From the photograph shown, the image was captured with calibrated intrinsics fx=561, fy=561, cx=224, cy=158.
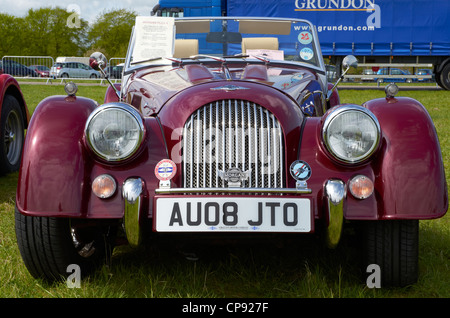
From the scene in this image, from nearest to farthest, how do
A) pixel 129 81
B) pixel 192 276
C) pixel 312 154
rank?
1. pixel 312 154
2. pixel 192 276
3. pixel 129 81

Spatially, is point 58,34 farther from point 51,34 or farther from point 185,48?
point 185,48

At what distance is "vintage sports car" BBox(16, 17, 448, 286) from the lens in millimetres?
2416

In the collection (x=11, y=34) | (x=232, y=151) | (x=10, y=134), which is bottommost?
(x=10, y=134)

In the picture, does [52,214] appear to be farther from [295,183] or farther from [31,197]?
[295,183]

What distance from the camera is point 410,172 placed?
8.18 feet

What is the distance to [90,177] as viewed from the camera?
2551mm

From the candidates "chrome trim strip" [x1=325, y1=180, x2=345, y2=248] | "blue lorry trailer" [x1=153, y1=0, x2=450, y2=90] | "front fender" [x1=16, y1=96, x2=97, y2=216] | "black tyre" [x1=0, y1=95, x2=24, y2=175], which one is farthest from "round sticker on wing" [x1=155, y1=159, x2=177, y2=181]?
"blue lorry trailer" [x1=153, y1=0, x2=450, y2=90]

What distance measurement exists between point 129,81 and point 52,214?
1560mm

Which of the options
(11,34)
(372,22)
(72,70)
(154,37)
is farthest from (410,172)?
(11,34)

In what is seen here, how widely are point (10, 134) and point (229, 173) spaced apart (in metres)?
3.87

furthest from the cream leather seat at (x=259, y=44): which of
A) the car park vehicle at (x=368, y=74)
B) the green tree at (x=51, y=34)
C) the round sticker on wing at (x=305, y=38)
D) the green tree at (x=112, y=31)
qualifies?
the green tree at (x=51, y=34)

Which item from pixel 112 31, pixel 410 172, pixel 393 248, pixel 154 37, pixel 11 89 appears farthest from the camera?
pixel 112 31

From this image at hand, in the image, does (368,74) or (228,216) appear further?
(368,74)

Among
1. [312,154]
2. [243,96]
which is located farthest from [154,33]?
[312,154]
